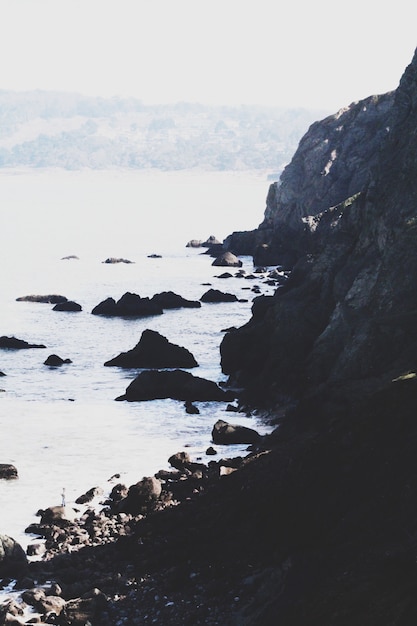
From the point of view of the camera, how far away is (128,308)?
8562cm

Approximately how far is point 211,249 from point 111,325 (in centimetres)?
6188

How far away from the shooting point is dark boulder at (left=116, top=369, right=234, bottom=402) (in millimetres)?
53438

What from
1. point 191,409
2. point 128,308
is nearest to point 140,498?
point 191,409

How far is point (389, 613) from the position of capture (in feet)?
68.0

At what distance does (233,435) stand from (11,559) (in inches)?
622

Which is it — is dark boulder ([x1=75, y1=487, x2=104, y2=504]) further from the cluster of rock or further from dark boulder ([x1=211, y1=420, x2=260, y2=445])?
dark boulder ([x1=211, y1=420, x2=260, y2=445])

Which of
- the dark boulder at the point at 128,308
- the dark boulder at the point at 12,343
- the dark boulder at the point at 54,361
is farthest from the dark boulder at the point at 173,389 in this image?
the dark boulder at the point at 128,308

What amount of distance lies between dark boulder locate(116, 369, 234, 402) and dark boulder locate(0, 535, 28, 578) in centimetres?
2356

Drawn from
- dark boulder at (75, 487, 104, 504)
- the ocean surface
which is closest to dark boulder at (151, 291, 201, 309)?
the ocean surface

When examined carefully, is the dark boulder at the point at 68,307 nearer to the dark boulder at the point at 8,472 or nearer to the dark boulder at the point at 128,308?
the dark boulder at the point at 128,308

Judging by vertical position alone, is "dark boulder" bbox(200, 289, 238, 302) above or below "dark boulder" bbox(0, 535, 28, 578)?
above

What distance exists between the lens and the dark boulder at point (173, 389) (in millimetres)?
53438

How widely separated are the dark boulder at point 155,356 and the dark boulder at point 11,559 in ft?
106

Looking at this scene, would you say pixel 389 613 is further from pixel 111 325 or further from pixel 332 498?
pixel 111 325
